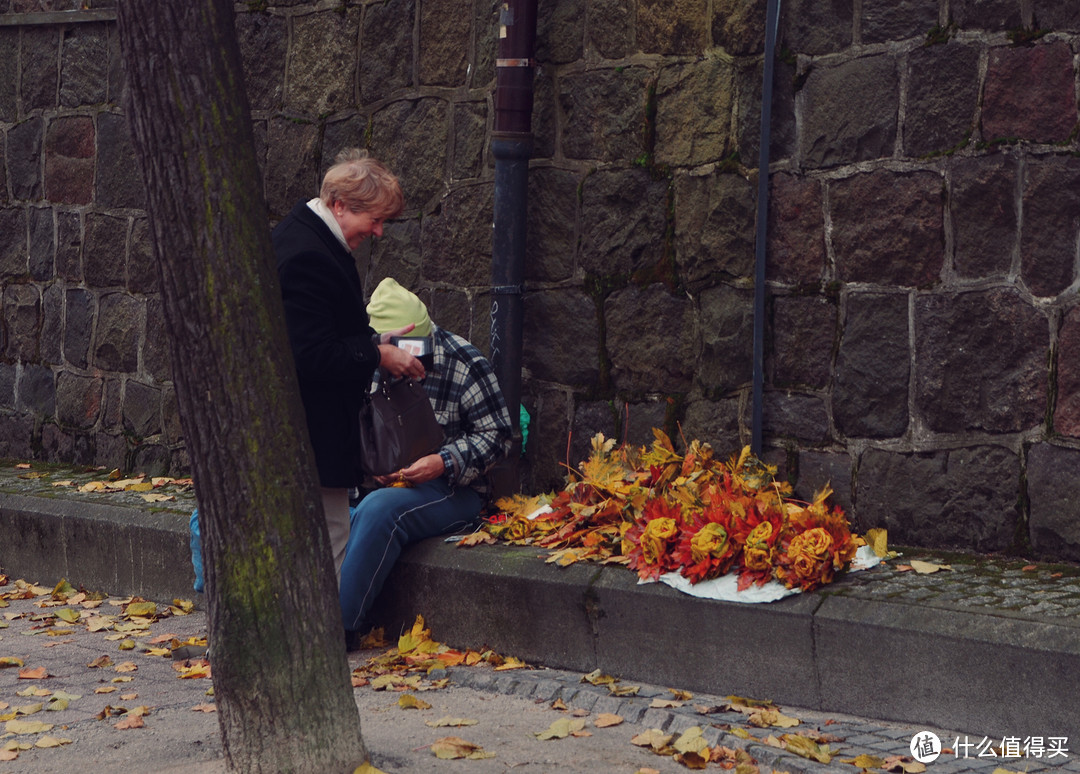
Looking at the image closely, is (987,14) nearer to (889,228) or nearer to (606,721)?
(889,228)

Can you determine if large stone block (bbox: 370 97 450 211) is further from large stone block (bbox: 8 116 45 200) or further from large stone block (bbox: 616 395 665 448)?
large stone block (bbox: 8 116 45 200)

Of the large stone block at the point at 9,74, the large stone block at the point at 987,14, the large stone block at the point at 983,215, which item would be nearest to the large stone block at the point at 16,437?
the large stone block at the point at 9,74

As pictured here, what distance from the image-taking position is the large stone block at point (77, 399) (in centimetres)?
793

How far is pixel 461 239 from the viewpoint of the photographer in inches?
246

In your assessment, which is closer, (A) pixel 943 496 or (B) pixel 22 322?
(A) pixel 943 496

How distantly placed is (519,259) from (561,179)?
0.37 metres

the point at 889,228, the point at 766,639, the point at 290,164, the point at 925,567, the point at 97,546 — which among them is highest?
the point at 290,164

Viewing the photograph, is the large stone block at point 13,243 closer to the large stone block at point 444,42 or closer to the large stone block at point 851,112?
the large stone block at point 444,42

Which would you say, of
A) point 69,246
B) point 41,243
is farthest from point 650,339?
point 41,243

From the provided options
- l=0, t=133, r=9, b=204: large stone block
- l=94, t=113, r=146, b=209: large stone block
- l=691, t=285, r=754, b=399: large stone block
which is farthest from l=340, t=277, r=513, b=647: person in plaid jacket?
l=0, t=133, r=9, b=204: large stone block

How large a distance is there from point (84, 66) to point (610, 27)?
354 centimetres

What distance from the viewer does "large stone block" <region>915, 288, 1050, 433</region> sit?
189 inches

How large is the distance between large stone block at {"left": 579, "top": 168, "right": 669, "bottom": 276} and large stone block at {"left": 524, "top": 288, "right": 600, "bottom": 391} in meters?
0.18

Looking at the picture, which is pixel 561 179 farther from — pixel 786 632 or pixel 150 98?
pixel 150 98
